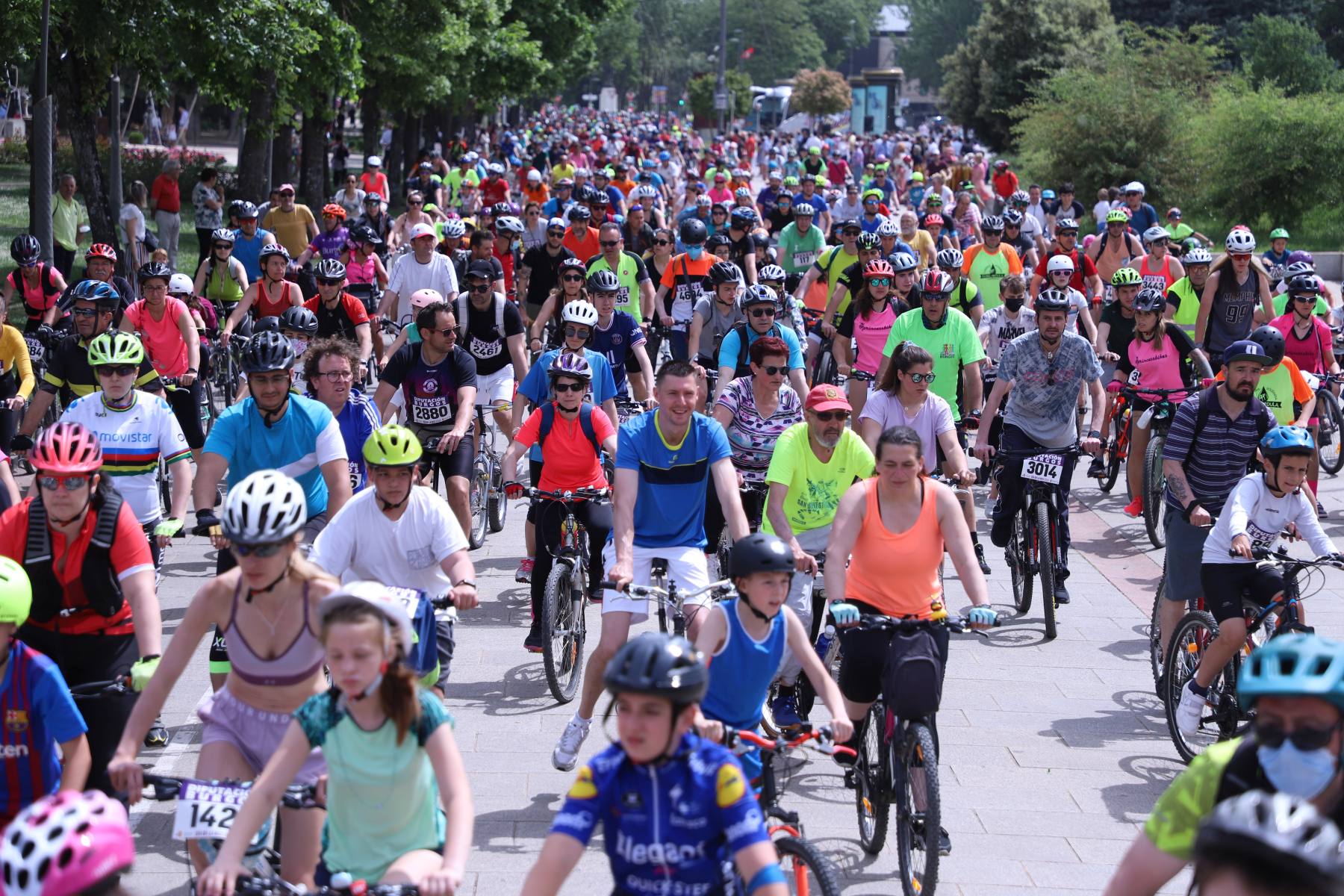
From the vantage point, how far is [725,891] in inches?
176

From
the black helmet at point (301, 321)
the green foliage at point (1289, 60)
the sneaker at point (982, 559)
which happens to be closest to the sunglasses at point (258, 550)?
the black helmet at point (301, 321)

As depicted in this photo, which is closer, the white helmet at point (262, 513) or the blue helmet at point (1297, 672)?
the blue helmet at point (1297, 672)

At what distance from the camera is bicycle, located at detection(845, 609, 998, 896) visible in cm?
636

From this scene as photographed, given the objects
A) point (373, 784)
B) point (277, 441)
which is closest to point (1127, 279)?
point (277, 441)

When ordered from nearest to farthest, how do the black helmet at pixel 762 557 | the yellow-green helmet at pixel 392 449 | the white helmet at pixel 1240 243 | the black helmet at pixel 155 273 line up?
the black helmet at pixel 762 557
the yellow-green helmet at pixel 392 449
the black helmet at pixel 155 273
the white helmet at pixel 1240 243

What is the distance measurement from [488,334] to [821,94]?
239 ft

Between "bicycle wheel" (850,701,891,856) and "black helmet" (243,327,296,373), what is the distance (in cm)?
326

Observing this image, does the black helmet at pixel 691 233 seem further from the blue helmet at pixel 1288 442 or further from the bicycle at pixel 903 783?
the bicycle at pixel 903 783

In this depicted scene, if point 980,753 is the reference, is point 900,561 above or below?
above

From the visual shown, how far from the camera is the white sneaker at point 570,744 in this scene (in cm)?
782

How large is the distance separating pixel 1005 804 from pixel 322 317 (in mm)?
7484

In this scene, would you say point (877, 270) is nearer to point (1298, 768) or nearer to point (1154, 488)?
point (1154, 488)

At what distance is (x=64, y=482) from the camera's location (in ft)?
19.7

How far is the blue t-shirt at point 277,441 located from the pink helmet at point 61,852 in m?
4.61
